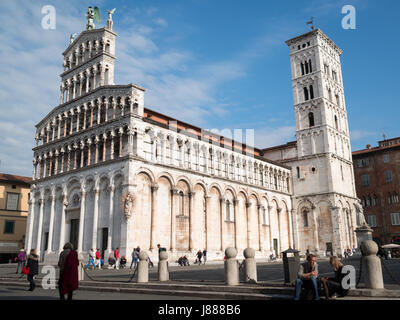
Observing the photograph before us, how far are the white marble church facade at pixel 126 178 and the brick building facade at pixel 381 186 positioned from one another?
1748 cm

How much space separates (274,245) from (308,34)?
29384 mm

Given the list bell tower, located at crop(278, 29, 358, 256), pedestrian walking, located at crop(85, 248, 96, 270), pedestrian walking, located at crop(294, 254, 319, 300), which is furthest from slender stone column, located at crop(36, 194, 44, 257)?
pedestrian walking, located at crop(294, 254, 319, 300)

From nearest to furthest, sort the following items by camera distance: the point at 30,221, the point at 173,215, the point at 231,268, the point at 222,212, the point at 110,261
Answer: the point at 231,268, the point at 110,261, the point at 173,215, the point at 222,212, the point at 30,221

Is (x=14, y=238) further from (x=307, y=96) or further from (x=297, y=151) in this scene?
(x=307, y=96)

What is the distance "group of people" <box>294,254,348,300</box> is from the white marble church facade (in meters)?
19.6

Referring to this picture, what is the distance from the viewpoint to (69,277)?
8.85 metres

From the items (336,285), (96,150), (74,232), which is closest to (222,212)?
(96,150)

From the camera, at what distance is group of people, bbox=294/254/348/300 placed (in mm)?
9117

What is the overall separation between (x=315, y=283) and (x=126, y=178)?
834 inches

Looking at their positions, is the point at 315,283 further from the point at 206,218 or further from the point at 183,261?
the point at 206,218

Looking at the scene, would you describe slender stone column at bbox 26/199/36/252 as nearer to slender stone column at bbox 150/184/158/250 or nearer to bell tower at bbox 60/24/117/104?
bell tower at bbox 60/24/117/104
